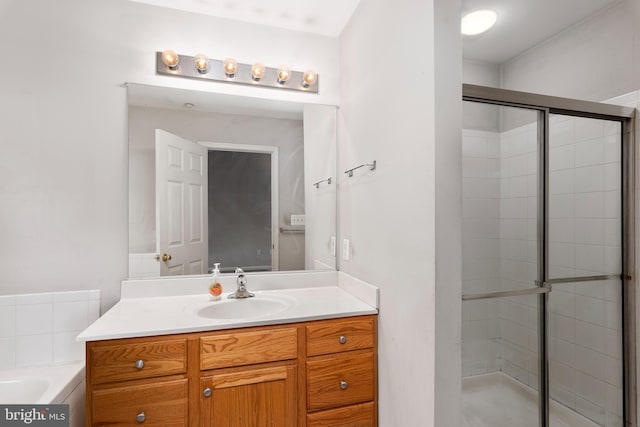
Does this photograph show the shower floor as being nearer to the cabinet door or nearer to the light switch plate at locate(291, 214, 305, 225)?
the cabinet door

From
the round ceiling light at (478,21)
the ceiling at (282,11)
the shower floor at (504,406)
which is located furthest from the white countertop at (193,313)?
the round ceiling light at (478,21)

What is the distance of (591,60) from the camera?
203 cm

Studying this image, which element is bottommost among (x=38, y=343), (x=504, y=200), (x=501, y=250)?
(x=38, y=343)

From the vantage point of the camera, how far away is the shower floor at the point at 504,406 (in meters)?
1.71

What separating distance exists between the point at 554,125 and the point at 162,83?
2.27 meters

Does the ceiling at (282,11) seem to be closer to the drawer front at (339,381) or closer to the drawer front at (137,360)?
the drawer front at (137,360)

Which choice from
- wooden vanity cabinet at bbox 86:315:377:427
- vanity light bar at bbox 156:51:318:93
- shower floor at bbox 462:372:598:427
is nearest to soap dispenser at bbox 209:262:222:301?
wooden vanity cabinet at bbox 86:315:377:427

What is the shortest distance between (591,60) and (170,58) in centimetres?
251

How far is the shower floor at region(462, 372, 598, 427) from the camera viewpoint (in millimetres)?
1714

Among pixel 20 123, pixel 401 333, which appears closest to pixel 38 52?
pixel 20 123

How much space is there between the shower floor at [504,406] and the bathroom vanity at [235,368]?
0.54 metres

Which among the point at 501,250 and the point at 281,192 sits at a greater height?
the point at 281,192

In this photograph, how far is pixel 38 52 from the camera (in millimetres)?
1700

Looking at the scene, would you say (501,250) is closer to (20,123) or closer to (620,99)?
(620,99)
